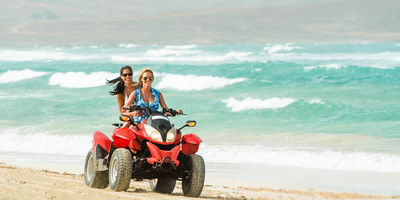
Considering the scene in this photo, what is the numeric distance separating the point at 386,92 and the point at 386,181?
20.2m

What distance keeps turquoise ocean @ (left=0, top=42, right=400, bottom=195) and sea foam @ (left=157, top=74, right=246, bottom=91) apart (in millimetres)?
59

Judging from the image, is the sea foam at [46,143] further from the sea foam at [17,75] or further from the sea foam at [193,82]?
the sea foam at [17,75]

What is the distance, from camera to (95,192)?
8891mm

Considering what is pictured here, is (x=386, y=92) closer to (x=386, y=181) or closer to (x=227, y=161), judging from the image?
(x=227, y=161)

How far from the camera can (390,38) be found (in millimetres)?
113750

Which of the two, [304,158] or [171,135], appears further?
[304,158]

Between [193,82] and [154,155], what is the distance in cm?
3014

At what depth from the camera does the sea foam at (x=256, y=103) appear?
1081 inches

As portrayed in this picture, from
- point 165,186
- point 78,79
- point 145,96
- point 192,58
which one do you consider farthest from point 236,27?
point 145,96

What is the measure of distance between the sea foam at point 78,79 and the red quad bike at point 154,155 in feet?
100

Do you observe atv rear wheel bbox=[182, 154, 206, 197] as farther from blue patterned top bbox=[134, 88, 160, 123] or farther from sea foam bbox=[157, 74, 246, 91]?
sea foam bbox=[157, 74, 246, 91]

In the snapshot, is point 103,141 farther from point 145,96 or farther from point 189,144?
A: point 189,144

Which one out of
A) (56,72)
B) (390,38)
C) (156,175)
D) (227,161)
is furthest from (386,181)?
(390,38)

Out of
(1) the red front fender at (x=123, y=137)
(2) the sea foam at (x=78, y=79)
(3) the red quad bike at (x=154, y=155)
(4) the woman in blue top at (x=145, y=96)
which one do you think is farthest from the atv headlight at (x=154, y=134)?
(2) the sea foam at (x=78, y=79)
